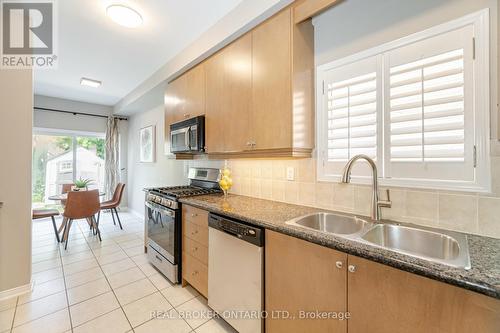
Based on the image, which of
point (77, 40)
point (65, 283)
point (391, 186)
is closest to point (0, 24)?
point (77, 40)

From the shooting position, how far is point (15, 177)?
207 centimetres

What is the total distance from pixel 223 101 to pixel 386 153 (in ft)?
4.90

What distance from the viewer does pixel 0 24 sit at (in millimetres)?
1973

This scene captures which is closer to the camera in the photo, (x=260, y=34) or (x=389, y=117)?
(x=389, y=117)

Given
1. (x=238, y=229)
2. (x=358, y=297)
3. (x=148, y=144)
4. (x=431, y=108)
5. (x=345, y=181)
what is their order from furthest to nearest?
(x=148, y=144) < (x=238, y=229) < (x=345, y=181) < (x=431, y=108) < (x=358, y=297)

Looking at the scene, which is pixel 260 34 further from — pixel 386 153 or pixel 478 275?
pixel 478 275

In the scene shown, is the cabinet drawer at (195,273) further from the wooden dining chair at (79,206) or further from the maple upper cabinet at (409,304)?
the wooden dining chair at (79,206)

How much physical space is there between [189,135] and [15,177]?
1.69m

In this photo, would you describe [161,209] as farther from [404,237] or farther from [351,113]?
[404,237]

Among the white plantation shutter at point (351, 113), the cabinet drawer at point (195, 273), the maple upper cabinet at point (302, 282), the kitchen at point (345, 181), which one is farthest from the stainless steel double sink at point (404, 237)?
the cabinet drawer at point (195, 273)

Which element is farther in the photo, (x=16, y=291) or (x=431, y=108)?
(x=16, y=291)

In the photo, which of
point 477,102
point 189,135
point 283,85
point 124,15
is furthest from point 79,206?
point 477,102

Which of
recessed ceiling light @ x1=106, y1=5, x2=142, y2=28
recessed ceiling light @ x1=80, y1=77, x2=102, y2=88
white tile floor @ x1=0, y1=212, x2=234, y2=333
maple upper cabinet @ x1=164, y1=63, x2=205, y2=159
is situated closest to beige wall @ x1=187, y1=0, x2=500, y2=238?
maple upper cabinet @ x1=164, y1=63, x2=205, y2=159

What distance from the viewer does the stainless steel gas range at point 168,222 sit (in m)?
2.19
